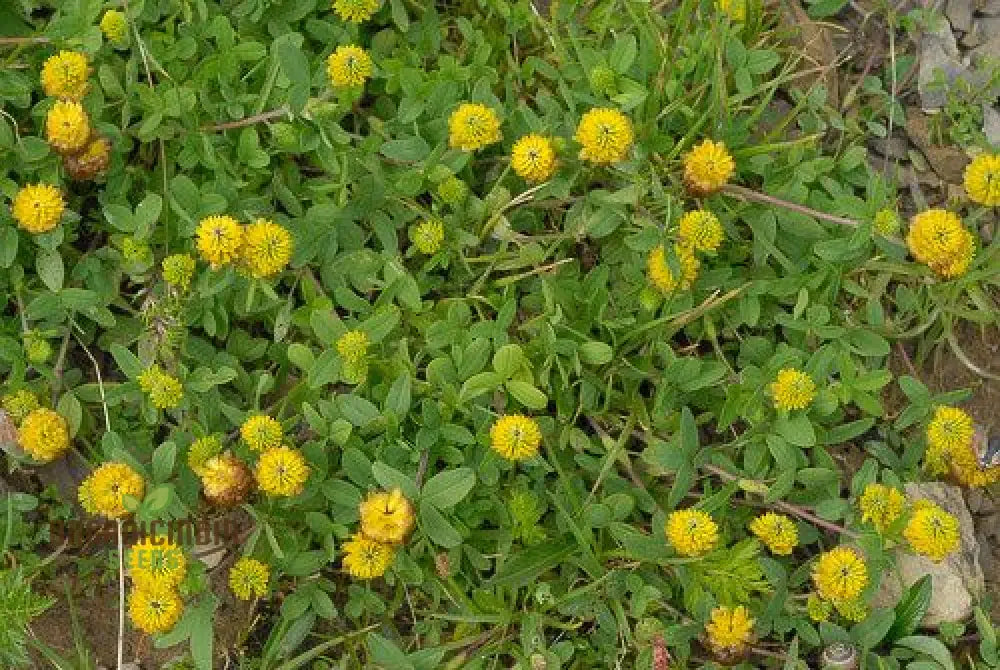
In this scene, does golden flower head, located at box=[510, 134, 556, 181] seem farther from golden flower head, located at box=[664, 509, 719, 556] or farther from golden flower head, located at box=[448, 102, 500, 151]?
golden flower head, located at box=[664, 509, 719, 556]

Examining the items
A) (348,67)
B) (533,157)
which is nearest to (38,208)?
(348,67)

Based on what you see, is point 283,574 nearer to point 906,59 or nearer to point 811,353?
point 811,353

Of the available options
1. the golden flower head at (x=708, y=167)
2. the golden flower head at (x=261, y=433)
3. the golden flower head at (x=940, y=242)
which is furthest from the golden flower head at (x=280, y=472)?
the golden flower head at (x=940, y=242)

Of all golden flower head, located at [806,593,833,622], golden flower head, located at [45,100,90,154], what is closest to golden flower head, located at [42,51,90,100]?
golden flower head, located at [45,100,90,154]

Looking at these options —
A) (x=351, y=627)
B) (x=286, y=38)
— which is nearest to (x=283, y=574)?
(x=351, y=627)

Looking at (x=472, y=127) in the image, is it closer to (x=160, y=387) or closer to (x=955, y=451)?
(x=160, y=387)

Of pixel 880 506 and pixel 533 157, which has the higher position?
pixel 533 157
